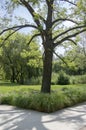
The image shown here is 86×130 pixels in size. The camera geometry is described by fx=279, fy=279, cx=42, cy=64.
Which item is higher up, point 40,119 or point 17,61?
point 17,61

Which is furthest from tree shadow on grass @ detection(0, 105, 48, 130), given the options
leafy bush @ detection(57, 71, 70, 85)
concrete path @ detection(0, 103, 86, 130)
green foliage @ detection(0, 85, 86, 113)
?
leafy bush @ detection(57, 71, 70, 85)

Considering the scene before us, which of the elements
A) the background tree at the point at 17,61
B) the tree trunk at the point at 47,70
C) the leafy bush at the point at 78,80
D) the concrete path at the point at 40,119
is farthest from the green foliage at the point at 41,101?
the background tree at the point at 17,61

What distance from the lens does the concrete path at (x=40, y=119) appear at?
7.50 m

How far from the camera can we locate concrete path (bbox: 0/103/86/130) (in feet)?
24.6

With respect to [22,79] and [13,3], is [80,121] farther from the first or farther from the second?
[22,79]

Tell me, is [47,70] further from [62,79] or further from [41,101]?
[62,79]

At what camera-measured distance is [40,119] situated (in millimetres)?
8539

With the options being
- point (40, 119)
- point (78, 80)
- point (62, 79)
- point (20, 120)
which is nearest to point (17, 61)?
point (62, 79)

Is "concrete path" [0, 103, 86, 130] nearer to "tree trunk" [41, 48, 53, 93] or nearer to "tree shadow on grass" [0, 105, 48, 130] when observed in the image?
"tree shadow on grass" [0, 105, 48, 130]

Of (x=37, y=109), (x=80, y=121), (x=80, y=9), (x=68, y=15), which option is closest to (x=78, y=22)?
(x=68, y=15)

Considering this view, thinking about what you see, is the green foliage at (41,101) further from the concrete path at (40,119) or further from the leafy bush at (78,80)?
the leafy bush at (78,80)

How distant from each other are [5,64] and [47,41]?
21799 mm

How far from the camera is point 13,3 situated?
14.6 metres

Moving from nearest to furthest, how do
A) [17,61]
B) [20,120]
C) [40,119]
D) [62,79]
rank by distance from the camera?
[20,120] → [40,119] → [62,79] → [17,61]
